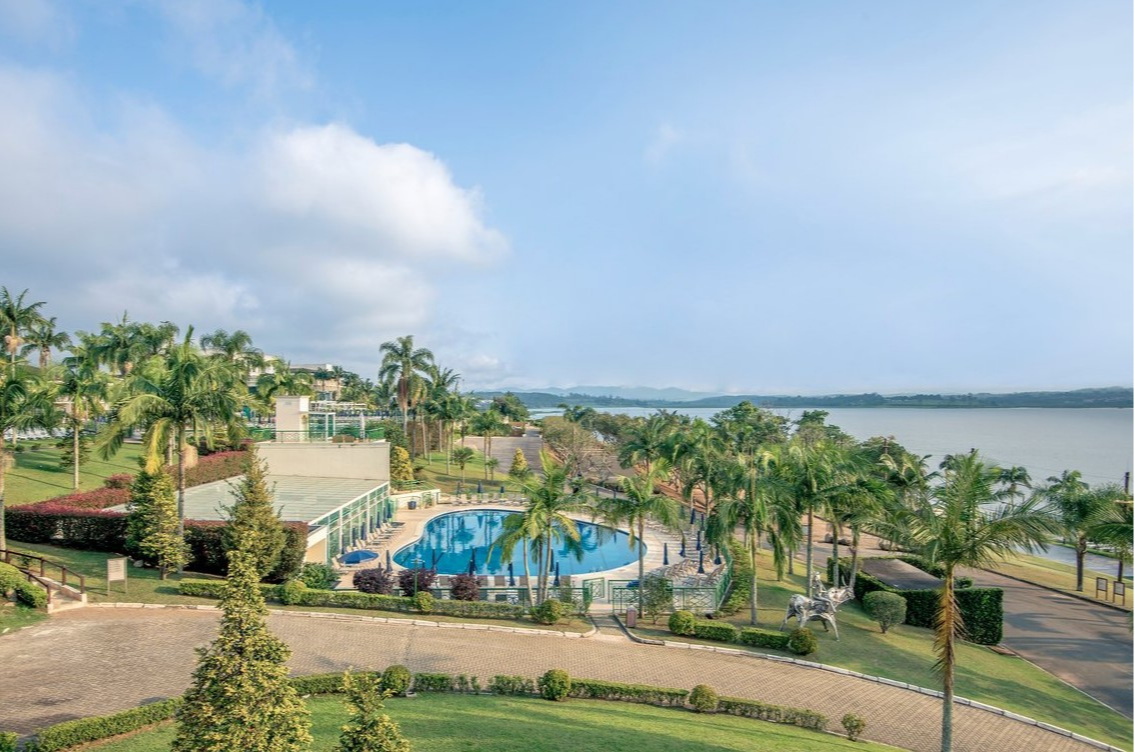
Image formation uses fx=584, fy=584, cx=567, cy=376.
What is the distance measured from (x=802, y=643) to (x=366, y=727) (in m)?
15.7

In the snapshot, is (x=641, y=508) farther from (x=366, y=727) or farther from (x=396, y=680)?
(x=366, y=727)

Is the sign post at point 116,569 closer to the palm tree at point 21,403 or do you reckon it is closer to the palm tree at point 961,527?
the palm tree at point 21,403

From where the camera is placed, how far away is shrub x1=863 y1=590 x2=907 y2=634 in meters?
21.4

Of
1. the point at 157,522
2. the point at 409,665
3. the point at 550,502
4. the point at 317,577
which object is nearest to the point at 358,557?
the point at 317,577

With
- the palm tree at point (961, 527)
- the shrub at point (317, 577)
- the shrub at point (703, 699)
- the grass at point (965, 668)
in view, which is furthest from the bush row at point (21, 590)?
the palm tree at point (961, 527)

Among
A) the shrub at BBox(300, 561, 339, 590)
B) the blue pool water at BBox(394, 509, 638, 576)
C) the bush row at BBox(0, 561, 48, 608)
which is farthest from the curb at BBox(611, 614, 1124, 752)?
the bush row at BBox(0, 561, 48, 608)

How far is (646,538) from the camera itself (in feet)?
120

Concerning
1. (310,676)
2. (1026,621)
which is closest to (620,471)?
(1026,621)

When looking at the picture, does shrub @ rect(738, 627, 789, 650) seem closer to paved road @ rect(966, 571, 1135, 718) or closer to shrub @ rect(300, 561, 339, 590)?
paved road @ rect(966, 571, 1135, 718)

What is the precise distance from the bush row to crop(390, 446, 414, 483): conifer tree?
2850cm

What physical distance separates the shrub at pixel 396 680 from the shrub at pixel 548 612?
6582mm

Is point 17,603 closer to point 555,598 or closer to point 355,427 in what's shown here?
point 555,598

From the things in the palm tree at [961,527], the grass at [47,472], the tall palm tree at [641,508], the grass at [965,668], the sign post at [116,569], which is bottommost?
the grass at [965,668]

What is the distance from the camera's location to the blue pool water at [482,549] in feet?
104
